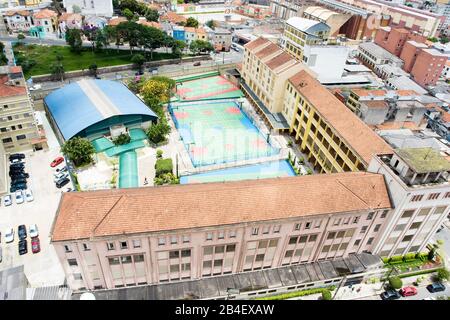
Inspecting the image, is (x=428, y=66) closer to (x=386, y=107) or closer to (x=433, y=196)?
(x=386, y=107)

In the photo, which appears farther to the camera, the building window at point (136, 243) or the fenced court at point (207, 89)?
the fenced court at point (207, 89)

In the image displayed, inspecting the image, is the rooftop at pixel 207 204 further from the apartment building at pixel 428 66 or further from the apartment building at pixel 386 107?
the apartment building at pixel 428 66

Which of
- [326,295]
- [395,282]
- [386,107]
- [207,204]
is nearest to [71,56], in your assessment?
[207,204]

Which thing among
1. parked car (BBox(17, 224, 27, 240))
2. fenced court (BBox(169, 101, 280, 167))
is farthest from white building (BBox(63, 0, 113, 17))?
parked car (BBox(17, 224, 27, 240))

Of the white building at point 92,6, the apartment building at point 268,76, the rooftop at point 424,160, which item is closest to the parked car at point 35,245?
the rooftop at point 424,160
